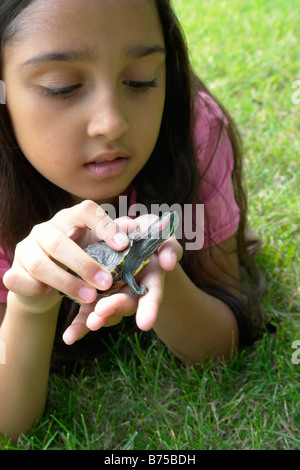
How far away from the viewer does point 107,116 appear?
1385 millimetres

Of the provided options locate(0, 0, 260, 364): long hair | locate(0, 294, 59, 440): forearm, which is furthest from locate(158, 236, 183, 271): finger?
locate(0, 0, 260, 364): long hair

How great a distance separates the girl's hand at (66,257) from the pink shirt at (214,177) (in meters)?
0.67

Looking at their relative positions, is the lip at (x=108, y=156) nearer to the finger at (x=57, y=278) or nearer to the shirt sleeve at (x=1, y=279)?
the finger at (x=57, y=278)

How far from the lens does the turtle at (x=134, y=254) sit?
124cm

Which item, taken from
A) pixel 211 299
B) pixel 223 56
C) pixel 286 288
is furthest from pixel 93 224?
pixel 223 56

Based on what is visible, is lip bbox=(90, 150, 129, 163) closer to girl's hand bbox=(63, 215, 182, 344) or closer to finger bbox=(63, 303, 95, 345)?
girl's hand bbox=(63, 215, 182, 344)

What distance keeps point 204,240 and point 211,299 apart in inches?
7.9

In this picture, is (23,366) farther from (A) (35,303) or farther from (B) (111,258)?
(B) (111,258)

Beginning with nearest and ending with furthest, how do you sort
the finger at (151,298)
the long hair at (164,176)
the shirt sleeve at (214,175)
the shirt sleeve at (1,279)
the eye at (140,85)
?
Result: 1. the finger at (151,298)
2. the eye at (140,85)
3. the long hair at (164,176)
4. the shirt sleeve at (1,279)
5. the shirt sleeve at (214,175)

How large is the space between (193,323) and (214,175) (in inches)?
20.3

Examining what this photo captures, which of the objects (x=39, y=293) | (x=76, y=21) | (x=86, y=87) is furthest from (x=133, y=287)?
(x=76, y=21)

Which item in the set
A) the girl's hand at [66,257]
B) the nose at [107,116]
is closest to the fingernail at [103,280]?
the girl's hand at [66,257]

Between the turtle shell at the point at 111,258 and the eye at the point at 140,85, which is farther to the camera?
the eye at the point at 140,85

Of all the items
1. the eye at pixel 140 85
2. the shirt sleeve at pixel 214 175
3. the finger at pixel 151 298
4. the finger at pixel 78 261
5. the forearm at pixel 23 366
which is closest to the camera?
the finger at pixel 151 298
